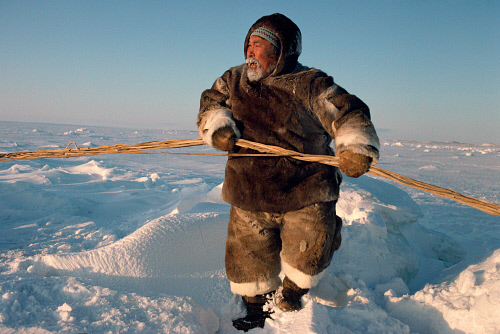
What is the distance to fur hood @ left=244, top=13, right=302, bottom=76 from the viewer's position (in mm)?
1384

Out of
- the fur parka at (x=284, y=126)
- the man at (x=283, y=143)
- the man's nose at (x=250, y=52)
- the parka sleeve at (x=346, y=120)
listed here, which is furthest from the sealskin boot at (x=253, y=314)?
the man's nose at (x=250, y=52)

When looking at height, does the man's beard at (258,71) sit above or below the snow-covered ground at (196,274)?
above

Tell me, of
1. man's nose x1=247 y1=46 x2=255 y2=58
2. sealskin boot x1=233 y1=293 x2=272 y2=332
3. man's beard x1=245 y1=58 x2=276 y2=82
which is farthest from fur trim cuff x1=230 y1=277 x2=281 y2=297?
man's nose x1=247 y1=46 x2=255 y2=58

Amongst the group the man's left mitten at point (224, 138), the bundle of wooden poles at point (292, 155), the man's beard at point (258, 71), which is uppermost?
the man's beard at point (258, 71)

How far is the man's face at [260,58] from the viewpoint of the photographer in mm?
1416

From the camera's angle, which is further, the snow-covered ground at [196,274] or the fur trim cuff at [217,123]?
the fur trim cuff at [217,123]

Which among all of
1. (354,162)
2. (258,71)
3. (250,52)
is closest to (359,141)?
(354,162)

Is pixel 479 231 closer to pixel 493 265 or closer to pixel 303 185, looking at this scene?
pixel 493 265

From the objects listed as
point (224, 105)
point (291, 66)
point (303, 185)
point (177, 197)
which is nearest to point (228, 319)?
point (303, 185)

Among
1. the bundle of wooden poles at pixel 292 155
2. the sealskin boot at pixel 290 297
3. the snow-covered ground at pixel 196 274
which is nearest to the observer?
the bundle of wooden poles at pixel 292 155

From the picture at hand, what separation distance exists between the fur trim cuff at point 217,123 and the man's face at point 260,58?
0.77ft

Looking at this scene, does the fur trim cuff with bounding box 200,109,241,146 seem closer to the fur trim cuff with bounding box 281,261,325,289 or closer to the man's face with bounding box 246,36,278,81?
the man's face with bounding box 246,36,278,81

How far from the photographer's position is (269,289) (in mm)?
1618

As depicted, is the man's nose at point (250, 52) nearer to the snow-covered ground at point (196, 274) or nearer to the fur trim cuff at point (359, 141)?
the fur trim cuff at point (359, 141)
